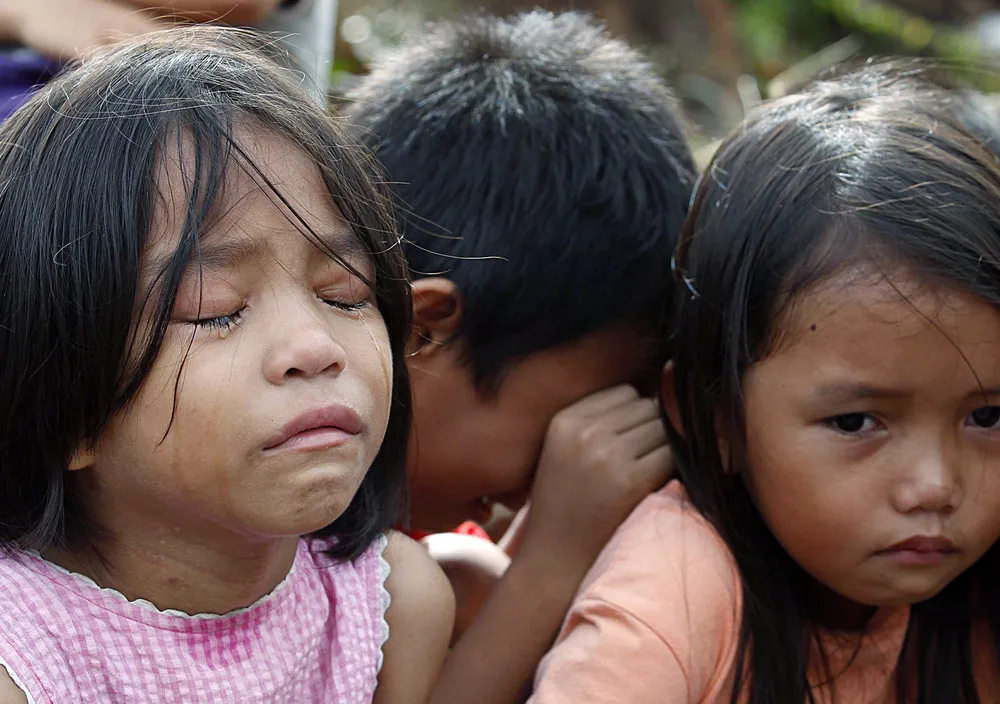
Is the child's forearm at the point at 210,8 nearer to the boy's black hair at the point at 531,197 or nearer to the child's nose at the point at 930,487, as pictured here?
the boy's black hair at the point at 531,197

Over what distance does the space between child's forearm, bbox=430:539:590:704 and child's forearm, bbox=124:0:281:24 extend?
1.12 metres

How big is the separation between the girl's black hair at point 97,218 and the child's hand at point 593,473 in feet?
2.07

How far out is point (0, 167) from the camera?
134 centimetres

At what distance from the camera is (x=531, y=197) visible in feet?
6.59

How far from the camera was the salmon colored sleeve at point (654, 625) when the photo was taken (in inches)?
62.7

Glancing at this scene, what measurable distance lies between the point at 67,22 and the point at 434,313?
87 cm

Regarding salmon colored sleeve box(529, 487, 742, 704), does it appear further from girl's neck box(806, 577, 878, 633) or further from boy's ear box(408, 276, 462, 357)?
boy's ear box(408, 276, 462, 357)

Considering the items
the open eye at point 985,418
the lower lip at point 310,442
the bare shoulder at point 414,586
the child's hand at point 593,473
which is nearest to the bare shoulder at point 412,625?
the bare shoulder at point 414,586

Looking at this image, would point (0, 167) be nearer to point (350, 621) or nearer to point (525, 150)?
point (350, 621)

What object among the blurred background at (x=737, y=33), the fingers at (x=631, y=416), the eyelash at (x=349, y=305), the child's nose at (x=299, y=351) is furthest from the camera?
the blurred background at (x=737, y=33)

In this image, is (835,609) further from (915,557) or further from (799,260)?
(799,260)

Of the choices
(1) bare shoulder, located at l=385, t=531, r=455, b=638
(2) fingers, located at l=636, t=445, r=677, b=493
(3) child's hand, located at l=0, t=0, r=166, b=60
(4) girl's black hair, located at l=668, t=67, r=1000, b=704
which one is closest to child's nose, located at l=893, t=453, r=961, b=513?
(4) girl's black hair, located at l=668, t=67, r=1000, b=704

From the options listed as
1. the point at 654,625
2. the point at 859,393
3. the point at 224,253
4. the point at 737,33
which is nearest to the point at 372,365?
the point at 224,253

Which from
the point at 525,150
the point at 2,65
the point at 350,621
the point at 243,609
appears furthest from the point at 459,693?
the point at 2,65
